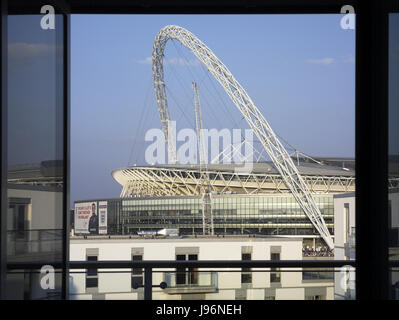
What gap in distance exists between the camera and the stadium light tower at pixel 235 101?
10812 mm

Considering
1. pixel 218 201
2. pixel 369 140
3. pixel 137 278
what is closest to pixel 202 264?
pixel 137 278

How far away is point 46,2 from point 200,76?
9.82 metres

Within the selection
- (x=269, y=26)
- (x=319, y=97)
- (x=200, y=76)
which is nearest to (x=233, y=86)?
(x=200, y=76)

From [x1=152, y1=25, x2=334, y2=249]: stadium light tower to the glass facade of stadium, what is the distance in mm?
382

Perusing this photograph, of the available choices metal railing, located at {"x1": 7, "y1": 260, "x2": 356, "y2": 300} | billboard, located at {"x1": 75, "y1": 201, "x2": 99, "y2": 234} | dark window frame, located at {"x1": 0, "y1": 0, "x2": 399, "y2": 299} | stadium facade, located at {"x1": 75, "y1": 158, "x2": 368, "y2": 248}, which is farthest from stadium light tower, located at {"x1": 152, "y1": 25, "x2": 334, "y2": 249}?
dark window frame, located at {"x1": 0, "y1": 0, "x2": 399, "y2": 299}

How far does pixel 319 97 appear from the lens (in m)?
6.75

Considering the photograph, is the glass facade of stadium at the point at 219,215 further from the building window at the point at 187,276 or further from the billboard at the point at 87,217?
the building window at the point at 187,276

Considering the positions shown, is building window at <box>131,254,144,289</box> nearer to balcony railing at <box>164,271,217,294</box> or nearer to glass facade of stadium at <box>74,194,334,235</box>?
balcony railing at <box>164,271,217,294</box>

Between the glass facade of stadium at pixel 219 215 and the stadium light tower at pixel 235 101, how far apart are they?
0.38m

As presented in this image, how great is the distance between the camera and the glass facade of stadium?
37.5 ft

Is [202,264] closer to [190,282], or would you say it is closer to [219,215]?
[190,282]

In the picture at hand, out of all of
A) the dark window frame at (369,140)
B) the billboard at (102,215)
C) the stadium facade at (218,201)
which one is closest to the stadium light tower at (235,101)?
the stadium facade at (218,201)

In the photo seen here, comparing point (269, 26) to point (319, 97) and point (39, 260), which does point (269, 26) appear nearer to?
point (319, 97)

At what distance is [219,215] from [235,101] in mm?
2864
